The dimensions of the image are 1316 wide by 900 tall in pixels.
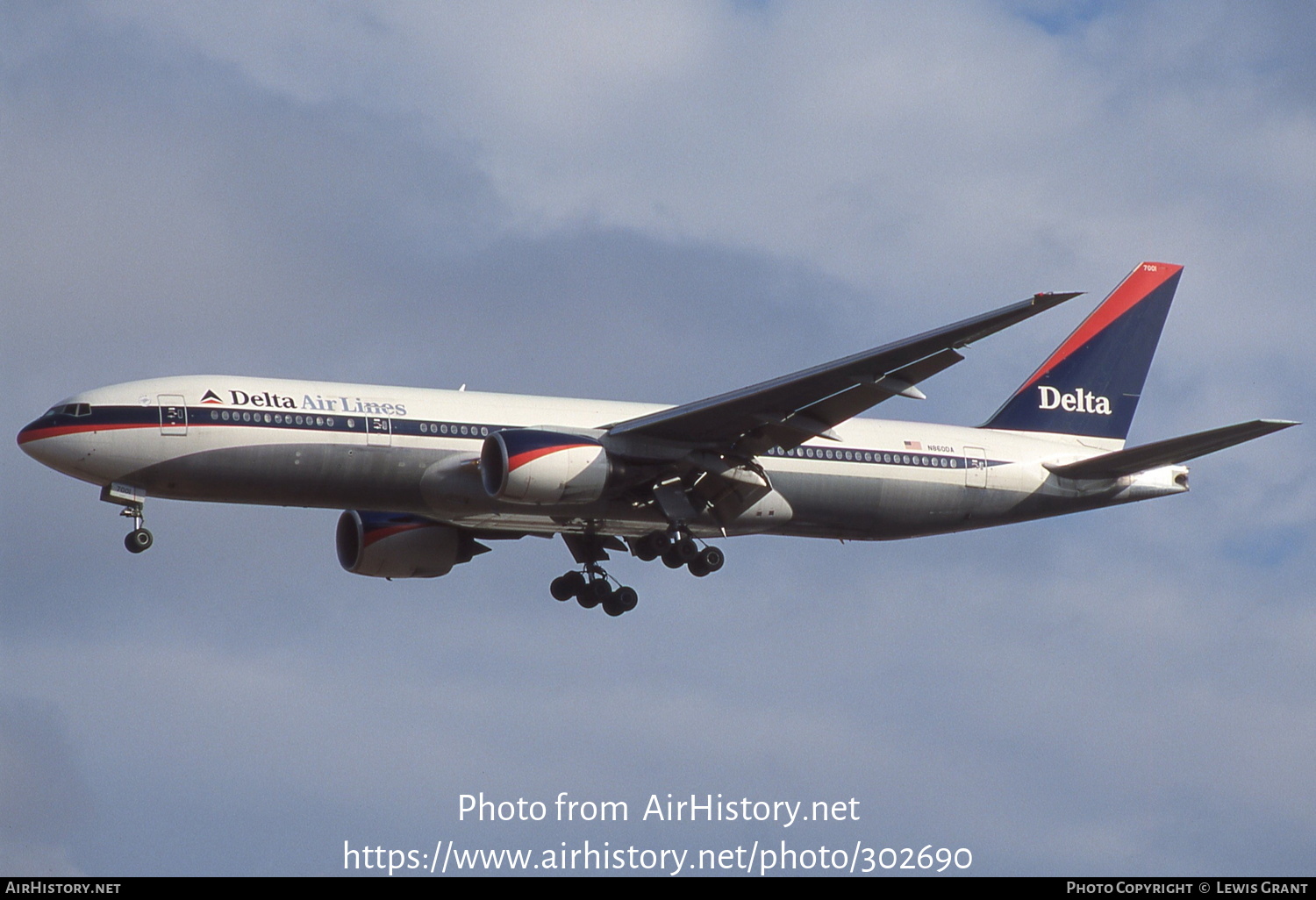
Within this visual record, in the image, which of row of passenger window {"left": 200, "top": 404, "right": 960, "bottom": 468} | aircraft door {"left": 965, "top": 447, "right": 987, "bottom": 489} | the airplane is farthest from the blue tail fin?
row of passenger window {"left": 200, "top": 404, "right": 960, "bottom": 468}

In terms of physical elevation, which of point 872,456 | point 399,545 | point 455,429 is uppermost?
Result: point 872,456

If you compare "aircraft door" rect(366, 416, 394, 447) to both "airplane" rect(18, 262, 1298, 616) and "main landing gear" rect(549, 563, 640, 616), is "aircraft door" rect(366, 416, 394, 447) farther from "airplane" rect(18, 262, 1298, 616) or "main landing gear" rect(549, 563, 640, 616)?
"main landing gear" rect(549, 563, 640, 616)

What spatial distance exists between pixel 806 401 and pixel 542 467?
6095 mm

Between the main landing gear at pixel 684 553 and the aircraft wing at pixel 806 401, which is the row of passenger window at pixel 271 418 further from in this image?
the main landing gear at pixel 684 553

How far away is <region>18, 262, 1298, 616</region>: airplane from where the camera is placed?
126 ft

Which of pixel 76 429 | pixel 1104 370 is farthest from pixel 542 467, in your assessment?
pixel 1104 370

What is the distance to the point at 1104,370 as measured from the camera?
49.8m

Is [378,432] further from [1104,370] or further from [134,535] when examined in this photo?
[1104,370]

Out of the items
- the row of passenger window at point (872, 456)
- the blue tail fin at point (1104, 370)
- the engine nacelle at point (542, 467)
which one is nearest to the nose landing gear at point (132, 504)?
the engine nacelle at point (542, 467)

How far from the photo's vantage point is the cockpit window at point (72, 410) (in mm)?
38344

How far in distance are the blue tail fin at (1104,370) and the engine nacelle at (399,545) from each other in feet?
48.6

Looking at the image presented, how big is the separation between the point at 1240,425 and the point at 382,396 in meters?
18.8

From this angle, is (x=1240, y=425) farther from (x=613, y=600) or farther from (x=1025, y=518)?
(x=613, y=600)

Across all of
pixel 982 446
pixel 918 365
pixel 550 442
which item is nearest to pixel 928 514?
pixel 982 446
